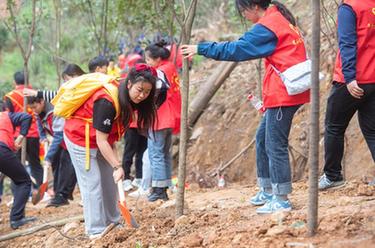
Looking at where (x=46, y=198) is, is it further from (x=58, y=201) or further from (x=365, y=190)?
(x=365, y=190)

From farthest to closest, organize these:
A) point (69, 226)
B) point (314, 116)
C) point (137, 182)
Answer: point (137, 182) → point (69, 226) → point (314, 116)

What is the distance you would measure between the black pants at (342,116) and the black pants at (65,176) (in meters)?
3.58

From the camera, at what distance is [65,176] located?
8.31m

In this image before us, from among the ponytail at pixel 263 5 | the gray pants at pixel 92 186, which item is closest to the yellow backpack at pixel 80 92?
the gray pants at pixel 92 186

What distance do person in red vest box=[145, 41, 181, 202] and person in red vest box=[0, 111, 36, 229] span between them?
135cm

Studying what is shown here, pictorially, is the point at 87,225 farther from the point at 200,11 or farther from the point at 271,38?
the point at 200,11

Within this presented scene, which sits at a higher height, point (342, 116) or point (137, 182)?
point (342, 116)

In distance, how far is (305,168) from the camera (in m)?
8.59

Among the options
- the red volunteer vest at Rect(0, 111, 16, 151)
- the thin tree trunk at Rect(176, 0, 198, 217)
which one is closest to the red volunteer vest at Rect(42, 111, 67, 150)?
the red volunteer vest at Rect(0, 111, 16, 151)

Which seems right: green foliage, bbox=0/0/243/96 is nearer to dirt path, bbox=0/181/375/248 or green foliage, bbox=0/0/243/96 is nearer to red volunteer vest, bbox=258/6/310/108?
red volunteer vest, bbox=258/6/310/108

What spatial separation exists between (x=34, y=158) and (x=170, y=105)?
2.98m

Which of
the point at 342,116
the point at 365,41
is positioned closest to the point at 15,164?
the point at 342,116

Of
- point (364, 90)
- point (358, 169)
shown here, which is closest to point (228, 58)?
point (364, 90)

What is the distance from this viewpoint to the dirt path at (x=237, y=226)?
4.21 m
